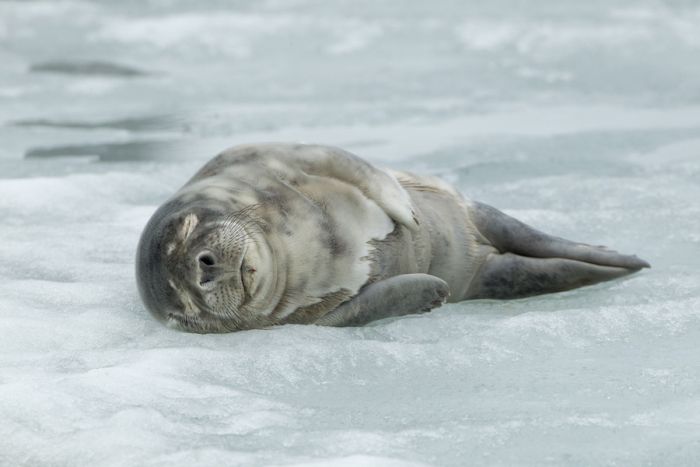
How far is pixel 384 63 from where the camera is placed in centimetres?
916

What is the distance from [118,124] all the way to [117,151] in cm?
84

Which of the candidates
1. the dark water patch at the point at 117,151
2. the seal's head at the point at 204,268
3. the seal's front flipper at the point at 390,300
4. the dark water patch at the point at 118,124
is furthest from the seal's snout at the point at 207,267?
the dark water patch at the point at 118,124

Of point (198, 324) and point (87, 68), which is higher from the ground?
point (198, 324)

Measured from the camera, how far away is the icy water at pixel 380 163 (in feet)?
9.30

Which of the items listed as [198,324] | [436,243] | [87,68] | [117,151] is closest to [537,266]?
[436,243]

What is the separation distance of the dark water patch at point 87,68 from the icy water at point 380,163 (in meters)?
0.04

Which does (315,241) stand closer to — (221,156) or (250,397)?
(221,156)

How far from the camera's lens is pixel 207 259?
3.44 meters

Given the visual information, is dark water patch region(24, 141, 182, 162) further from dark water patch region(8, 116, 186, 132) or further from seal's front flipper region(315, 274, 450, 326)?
seal's front flipper region(315, 274, 450, 326)

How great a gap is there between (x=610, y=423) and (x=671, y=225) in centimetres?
216

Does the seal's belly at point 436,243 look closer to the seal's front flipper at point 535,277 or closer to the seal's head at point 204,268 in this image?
the seal's front flipper at point 535,277

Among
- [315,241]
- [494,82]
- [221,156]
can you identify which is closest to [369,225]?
[315,241]

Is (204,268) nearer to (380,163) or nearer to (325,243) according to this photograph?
(325,243)

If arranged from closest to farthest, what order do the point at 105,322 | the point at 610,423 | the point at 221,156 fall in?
the point at 610,423, the point at 105,322, the point at 221,156
